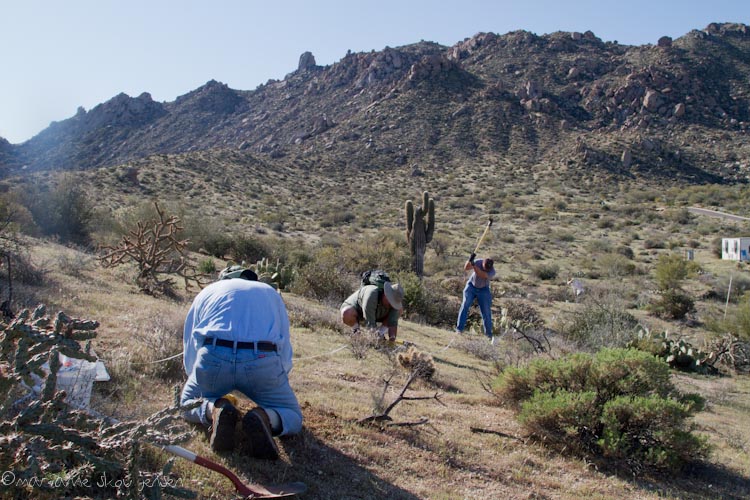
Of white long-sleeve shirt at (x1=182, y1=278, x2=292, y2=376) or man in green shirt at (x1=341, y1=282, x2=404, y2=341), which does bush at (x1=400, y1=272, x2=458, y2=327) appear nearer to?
man in green shirt at (x1=341, y1=282, x2=404, y2=341)

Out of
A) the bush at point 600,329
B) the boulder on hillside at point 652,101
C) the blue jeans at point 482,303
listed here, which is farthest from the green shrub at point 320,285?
the boulder on hillside at point 652,101

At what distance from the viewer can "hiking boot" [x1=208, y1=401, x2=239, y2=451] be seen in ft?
11.9

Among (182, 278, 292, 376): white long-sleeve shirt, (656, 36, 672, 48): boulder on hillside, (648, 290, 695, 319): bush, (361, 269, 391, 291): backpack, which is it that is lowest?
(648, 290, 695, 319): bush

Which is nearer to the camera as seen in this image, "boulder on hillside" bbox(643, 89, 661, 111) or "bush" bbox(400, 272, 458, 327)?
"bush" bbox(400, 272, 458, 327)

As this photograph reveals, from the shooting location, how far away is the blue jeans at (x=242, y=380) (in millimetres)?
3791

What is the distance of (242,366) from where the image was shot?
12.4ft

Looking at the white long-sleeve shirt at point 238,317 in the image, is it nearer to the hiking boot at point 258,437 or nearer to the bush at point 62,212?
the hiking boot at point 258,437

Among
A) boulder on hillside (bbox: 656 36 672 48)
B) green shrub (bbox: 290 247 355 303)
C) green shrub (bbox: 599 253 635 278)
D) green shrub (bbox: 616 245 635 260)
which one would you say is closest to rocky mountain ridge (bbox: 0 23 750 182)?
boulder on hillside (bbox: 656 36 672 48)

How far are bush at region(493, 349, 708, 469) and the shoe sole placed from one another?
2856 millimetres

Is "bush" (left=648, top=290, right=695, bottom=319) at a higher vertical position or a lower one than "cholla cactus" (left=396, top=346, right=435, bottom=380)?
lower

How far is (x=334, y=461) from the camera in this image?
13.1ft

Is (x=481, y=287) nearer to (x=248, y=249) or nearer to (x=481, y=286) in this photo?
(x=481, y=286)

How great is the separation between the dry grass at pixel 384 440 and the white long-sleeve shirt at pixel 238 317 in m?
0.70

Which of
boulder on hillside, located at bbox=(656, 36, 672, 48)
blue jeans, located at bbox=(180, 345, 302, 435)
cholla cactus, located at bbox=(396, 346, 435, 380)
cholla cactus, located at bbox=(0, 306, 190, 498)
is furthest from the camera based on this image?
boulder on hillside, located at bbox=(656, 36, 672, 48)
